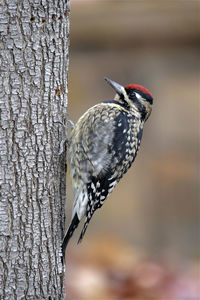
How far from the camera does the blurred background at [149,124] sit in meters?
8.57

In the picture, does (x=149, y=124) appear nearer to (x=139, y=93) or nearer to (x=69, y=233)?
(x=139, y=93)

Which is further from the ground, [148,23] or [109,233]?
[148,23]

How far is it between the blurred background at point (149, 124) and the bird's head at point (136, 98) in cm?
359

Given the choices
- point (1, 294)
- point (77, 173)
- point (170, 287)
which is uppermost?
point (77, 173)

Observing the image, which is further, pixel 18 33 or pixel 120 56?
pixel 120 56

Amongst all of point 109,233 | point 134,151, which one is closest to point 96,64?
point 109,233

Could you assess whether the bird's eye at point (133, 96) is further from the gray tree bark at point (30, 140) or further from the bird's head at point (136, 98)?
the gray tree bark at point (30, 140)

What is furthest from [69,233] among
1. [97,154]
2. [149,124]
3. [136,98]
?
[149,124]

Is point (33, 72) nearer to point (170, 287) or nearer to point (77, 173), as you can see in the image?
point (77, 173)

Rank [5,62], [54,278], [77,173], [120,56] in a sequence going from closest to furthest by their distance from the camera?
[5,62] < [54,278] < [77,173] < [120,56]

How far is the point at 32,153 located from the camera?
3893 millimetres

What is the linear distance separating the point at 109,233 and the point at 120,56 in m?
2.75

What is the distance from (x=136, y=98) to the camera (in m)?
5.10

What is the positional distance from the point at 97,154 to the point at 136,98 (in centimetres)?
66
